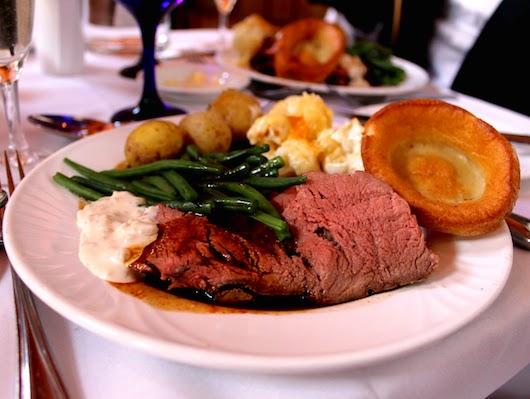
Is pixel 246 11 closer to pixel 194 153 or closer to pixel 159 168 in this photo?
pixel 194 153

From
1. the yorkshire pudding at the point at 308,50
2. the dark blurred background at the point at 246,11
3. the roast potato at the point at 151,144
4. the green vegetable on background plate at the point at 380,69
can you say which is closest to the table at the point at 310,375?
the roast potato at the point at 151,144

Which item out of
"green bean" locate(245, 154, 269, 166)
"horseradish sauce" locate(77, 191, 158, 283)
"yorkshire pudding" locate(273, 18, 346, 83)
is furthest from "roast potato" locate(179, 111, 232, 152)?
"yorkshire pudding" locate(273, 18, 346, 83)

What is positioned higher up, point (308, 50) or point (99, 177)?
point (308, 50)

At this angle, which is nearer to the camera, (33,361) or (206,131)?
(33,361)

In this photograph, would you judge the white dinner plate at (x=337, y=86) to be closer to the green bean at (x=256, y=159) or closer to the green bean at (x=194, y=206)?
the green bean at (x=256, y=159)

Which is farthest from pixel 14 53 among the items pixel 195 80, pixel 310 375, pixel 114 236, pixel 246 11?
pixel 246 11

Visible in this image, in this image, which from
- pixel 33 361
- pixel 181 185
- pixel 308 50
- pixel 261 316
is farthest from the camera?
pixel 308 50

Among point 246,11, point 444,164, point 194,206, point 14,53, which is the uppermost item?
point 14,53
